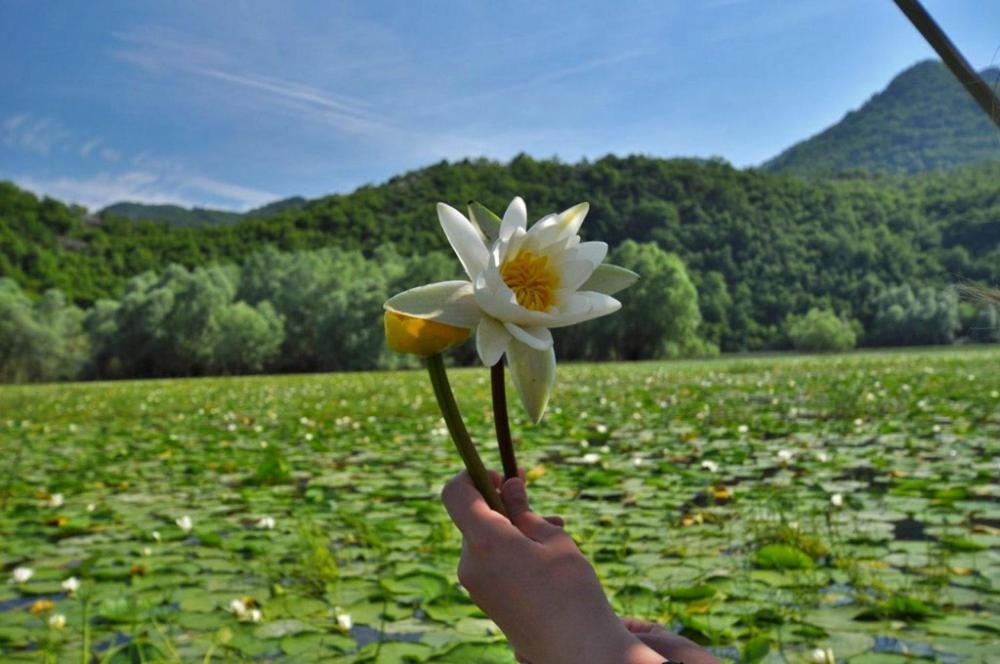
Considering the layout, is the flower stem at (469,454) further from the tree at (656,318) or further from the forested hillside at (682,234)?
the forested hillside at (682,234)

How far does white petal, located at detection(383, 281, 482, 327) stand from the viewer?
20.3 inches

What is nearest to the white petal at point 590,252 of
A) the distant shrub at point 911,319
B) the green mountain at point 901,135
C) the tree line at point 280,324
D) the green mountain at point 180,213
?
the tree line at point 280,324

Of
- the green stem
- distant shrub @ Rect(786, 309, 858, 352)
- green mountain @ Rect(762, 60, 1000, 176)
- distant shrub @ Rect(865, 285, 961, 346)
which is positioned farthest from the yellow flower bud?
green mountain @ Rect(762, 60, 1000, 176)

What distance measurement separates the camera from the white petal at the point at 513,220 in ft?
1.76

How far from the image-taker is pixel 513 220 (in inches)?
21.6

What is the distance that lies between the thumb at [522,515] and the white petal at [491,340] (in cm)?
9

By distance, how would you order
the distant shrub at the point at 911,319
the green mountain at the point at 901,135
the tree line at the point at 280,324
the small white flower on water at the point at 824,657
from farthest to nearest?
the green mountain at the point at 901,135, the distant shrub at the point at 911,319, the tree line at the point at 280,324, the small white flower on water at the point at 824,657

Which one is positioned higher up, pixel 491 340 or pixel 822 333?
pixel 822 333

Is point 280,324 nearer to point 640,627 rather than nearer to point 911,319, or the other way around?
point 911,319

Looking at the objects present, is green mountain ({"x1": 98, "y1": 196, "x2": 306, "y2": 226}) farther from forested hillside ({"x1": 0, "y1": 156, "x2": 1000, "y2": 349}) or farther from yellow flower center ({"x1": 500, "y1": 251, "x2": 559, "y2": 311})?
yellow flower center ({"x1": 500, "y1": 251, "x2": 559, "y2": 311})

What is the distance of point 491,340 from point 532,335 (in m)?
0.03

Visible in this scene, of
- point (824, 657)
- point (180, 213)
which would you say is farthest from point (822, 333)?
point (180, 213)

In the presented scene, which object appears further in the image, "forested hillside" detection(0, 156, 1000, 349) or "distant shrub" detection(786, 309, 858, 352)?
"forested hillside" detection(0, 156, 1000, 349)

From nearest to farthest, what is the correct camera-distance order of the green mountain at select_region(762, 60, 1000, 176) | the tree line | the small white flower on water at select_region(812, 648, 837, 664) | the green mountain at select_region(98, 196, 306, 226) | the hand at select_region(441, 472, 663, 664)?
the hand at select_region(441, 472, 663, 664), the small white flower on water at select_region(812, 648, 837, 664), the tree line, the green mountain at select_region(762, 60, 1000, 176), the green mountain at select_region(98, 196, 306, 226)
